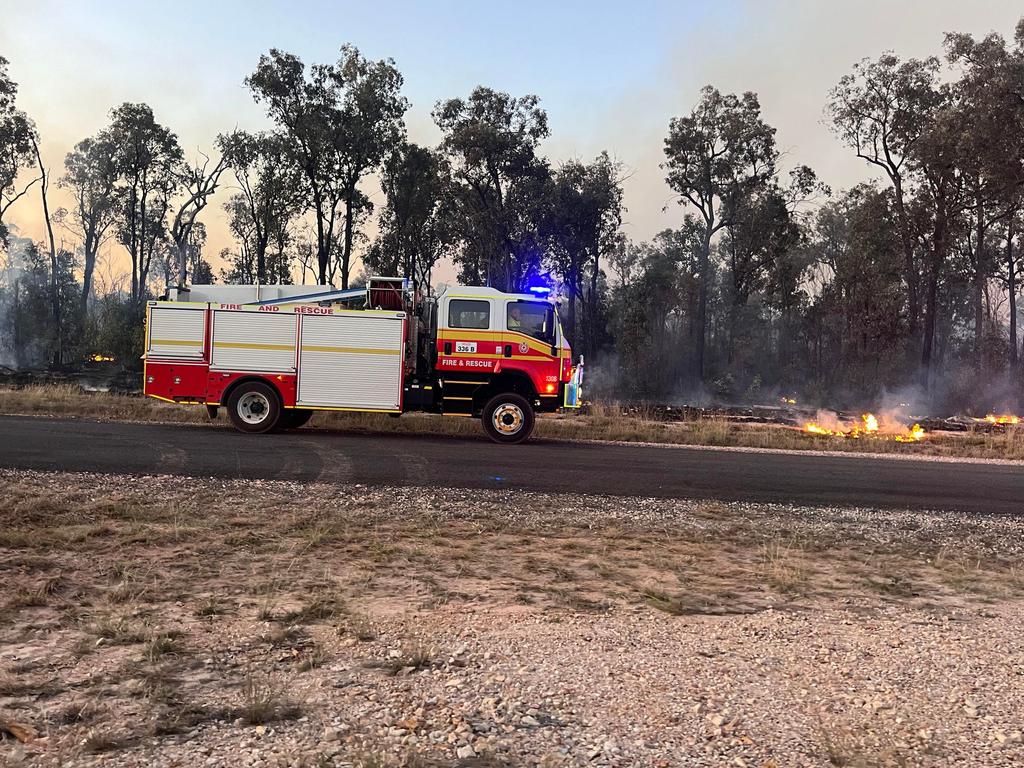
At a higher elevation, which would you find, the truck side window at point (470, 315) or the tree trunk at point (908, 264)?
the tree trunk at point (908, 264)

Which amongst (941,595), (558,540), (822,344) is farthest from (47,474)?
(822,344)

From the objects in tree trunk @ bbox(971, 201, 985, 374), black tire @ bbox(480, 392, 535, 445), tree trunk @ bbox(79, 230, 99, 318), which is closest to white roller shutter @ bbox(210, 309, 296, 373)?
black tire @ bbox(480, 392, 535, 445)

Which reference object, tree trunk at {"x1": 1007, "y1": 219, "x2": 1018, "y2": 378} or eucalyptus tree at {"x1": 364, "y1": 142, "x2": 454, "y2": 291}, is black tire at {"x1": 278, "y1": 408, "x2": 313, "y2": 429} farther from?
tree trunk at {"x1": 1007, "y1": 219, "x2": 1018, "y2": 378}

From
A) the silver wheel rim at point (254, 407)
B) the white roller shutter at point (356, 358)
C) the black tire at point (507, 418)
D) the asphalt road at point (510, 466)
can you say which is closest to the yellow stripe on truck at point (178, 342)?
the silver wheel rim at point (254, 407)

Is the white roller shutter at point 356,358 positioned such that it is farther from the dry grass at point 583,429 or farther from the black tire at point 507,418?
the black tire at point 507,418

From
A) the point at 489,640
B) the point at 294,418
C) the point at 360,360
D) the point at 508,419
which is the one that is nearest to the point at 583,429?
the point at 508,419

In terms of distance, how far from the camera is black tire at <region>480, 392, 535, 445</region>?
16.0m

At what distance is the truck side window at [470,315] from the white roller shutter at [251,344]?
3.51 metres

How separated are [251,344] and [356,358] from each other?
2.30 meters

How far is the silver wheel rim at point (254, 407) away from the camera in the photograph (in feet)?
52.1

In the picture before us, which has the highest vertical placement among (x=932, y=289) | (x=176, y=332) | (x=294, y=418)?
(x=932, y=289)

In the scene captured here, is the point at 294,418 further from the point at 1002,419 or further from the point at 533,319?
the point at 1002,419

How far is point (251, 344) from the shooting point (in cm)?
1595

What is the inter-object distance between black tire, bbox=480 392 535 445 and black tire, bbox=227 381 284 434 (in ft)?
15.0
